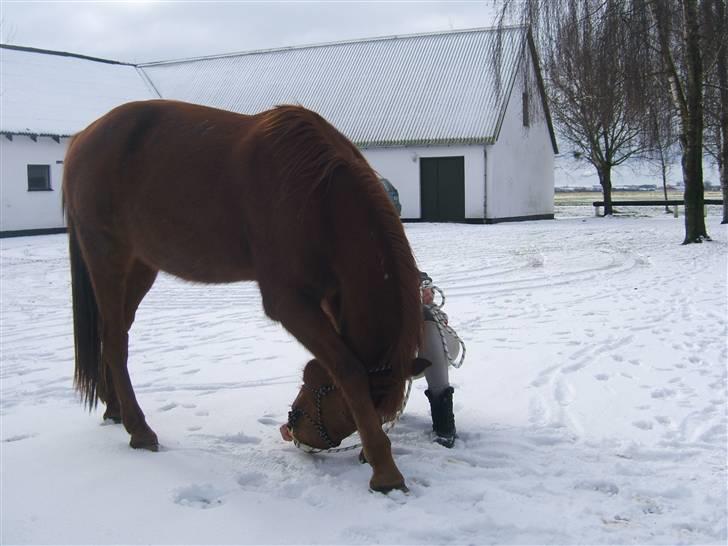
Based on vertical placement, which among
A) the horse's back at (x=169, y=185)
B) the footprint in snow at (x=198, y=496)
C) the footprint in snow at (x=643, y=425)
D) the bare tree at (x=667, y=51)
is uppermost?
the bare tree at (x=667, y=51)

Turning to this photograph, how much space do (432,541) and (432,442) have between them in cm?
107

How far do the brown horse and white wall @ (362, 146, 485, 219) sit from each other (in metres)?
22.3

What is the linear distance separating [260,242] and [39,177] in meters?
23.0

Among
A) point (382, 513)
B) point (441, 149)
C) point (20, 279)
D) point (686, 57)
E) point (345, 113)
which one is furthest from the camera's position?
point (345, 113)

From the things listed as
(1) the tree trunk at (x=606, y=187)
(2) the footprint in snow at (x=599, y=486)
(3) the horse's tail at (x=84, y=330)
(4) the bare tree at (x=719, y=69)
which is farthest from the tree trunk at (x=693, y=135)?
(1) the tree trunk at (x=606, y=187)

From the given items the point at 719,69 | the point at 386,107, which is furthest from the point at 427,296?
the point at 386,107

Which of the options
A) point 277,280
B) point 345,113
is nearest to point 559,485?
point 277,280

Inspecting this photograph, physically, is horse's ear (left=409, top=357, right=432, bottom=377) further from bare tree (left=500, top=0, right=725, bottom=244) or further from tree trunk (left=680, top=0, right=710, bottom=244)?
tree trunk (left=680, top=0, right=710, bottom=244)

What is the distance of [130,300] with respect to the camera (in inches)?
169

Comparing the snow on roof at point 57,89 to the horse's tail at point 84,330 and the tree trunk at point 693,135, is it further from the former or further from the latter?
the horse's tail at point 84,330

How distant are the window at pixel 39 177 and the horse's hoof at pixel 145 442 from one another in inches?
868

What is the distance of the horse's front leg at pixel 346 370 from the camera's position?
3170 mm

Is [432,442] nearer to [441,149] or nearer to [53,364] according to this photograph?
[53,364]

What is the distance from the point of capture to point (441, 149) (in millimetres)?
26234
